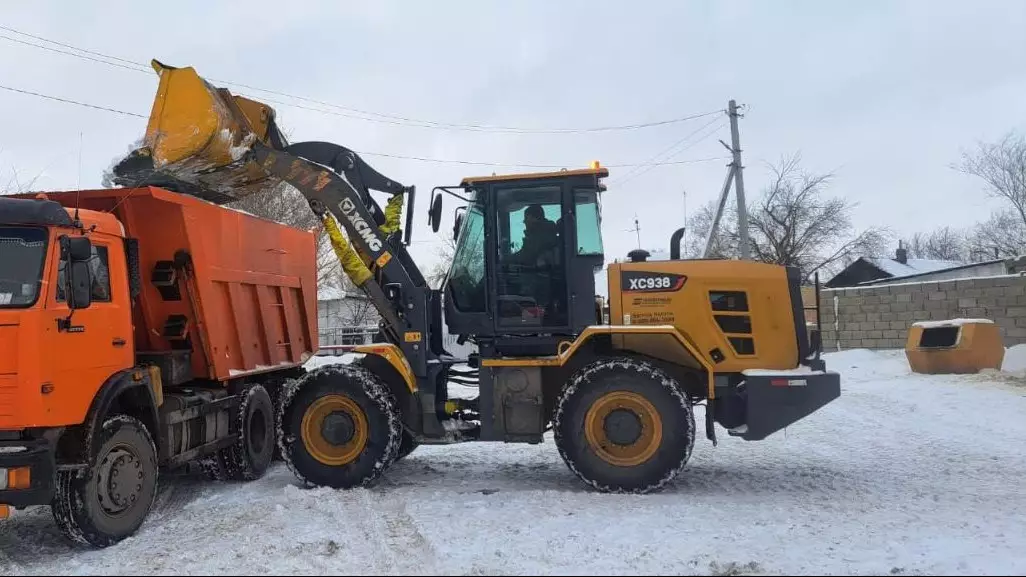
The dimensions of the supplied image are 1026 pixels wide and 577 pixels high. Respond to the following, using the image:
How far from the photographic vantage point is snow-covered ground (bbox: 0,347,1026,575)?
190 inches

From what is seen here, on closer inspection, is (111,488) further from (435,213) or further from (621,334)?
(621,334)

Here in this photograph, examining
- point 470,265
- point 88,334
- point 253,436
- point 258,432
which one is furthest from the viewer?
point 258,432

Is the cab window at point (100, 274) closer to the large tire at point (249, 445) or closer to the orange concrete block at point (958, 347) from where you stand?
the large tire at point (249, 445)

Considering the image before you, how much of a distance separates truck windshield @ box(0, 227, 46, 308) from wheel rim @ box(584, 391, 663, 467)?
14.9 feet

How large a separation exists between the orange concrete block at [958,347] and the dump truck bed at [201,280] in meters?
12.9

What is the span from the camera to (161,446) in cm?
639

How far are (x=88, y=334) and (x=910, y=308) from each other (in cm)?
1840

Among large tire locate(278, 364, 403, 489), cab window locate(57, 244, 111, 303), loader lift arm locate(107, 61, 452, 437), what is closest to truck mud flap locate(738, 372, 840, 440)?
loader lift arm locate(107, 61, 452, 437)

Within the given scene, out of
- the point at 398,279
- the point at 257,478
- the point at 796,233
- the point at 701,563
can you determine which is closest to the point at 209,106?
the point at 398,279

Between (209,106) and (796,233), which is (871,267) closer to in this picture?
(796,233)

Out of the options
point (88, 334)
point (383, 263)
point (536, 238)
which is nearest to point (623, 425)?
point (536, 238)

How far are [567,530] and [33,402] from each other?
3.87m

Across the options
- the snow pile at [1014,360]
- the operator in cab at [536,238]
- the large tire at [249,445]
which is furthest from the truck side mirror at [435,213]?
the snow pile at [1014,360]

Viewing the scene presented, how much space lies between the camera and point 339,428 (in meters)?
7.12
